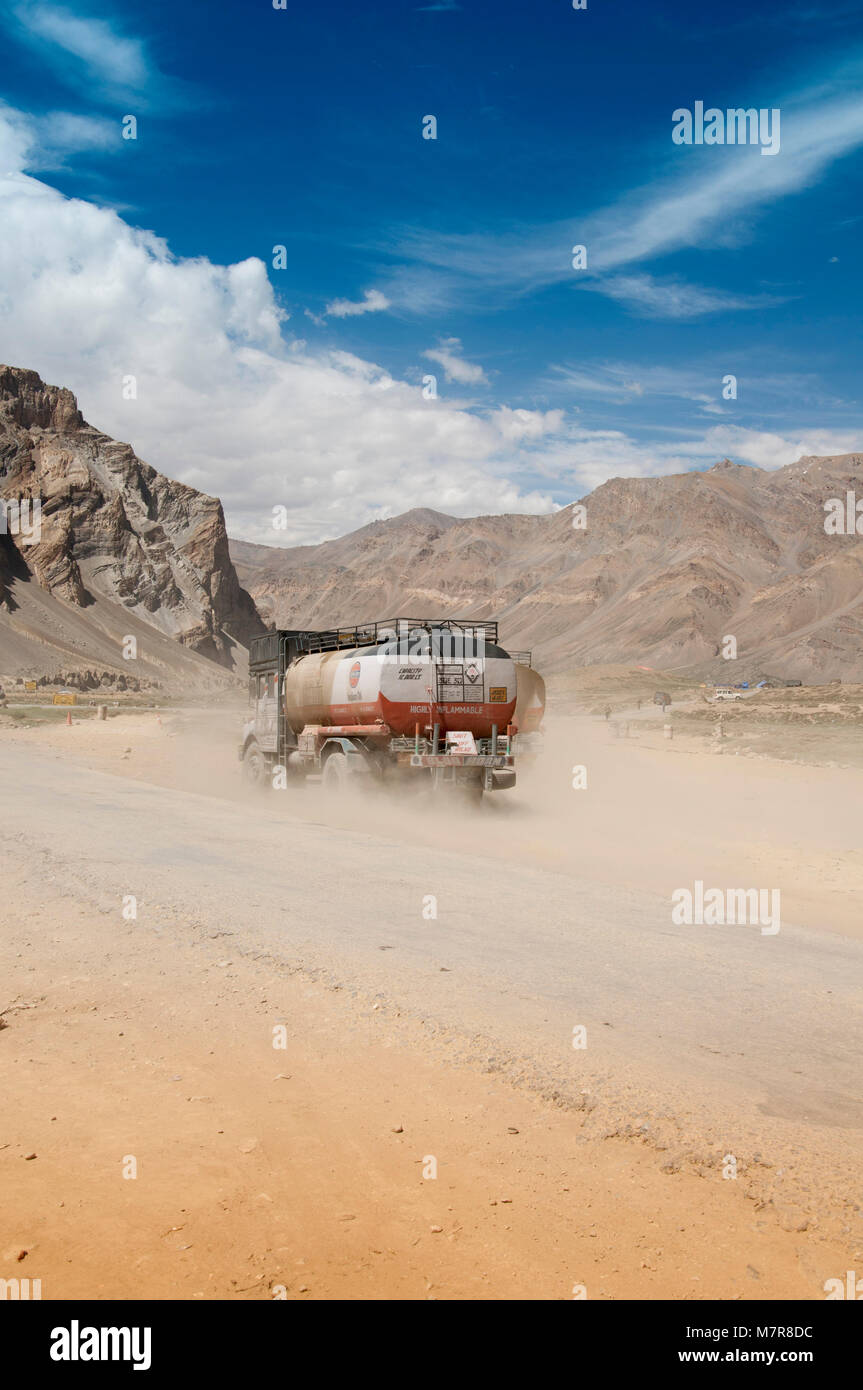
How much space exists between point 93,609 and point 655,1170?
111351 mm

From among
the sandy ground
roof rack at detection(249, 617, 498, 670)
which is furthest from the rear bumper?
the sandy ground

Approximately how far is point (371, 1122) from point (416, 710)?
38.5ft

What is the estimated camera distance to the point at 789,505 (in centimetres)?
17900


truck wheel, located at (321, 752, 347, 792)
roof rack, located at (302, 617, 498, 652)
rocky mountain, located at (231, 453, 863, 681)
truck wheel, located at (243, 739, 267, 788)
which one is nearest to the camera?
roof rack, located at (302, 617, 498, 652)

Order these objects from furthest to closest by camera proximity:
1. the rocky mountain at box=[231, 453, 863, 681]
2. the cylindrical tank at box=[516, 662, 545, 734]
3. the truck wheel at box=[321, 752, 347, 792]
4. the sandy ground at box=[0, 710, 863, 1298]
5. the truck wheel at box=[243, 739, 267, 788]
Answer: the rocky mountain at box=[231, 453, 863, 681]
the truck wheel at box=[243, 739, 267, 788]
the cylindrical tank at box=[516, 662, 545, 734]
the truck wheel at box=[321, 752, 347, 792]
the sandy ground at box=[0, 710, 863, 1298]

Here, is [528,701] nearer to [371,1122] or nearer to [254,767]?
[254,767]

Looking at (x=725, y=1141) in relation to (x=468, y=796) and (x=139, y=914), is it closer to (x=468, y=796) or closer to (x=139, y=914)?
(x=139, y=914)

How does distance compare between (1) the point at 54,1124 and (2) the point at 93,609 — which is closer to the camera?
(1) the point at 54,1124

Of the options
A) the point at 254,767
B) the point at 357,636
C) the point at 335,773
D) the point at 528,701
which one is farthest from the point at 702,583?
the point at 335,773

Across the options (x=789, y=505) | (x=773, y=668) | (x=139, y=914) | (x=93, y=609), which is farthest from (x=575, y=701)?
(x=789, y=505)

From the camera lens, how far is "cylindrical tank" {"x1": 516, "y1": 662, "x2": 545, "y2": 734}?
18.0 m

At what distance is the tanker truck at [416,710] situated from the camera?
16.3m

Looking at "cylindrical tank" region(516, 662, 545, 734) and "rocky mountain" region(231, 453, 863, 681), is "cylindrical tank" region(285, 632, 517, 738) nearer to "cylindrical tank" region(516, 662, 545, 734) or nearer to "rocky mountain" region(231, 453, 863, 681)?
"cylindrical tank" region(516, 662, 545, 734)

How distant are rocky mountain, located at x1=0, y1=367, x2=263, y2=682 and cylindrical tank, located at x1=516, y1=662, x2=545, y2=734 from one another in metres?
76.0
